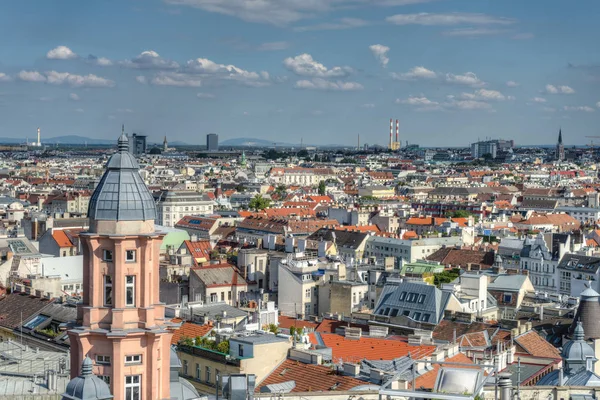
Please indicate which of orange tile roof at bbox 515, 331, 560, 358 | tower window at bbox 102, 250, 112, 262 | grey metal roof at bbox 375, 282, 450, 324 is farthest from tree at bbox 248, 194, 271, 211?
tower window at bbox 102, 250, 112, 262

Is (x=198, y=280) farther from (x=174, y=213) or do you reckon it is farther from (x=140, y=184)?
(x=174, y=213)

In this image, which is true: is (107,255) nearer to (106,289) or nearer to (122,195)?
(106,289)

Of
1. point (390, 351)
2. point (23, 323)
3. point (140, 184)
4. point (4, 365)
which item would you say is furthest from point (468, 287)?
point (140, 184)

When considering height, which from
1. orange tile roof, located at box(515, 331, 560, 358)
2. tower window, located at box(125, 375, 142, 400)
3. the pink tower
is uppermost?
the pink tower

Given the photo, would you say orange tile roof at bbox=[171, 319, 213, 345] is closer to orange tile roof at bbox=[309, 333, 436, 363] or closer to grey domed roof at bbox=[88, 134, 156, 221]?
orange tile roof at bbox=[309, 333, 436, 363]

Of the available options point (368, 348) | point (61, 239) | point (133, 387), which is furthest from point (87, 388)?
Answer: point (61, 239)

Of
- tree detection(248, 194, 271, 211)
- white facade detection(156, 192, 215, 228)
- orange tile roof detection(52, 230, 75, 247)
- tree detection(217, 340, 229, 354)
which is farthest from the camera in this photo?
tree detection(248, 194, 271, 211)
